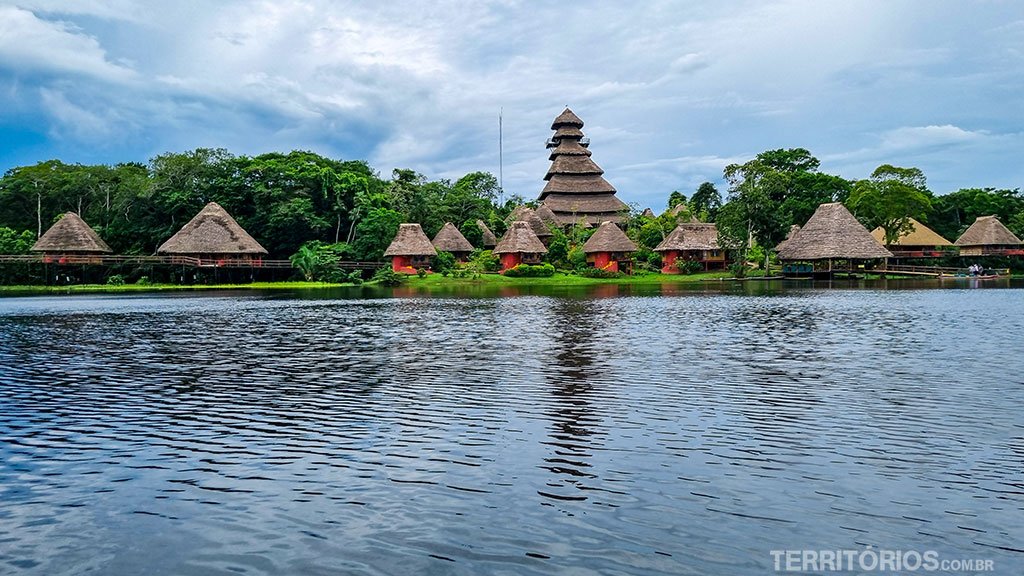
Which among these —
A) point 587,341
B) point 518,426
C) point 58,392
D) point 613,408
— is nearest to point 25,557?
point 518,426

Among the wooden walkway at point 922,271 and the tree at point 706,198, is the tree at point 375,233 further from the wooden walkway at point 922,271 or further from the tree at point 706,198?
the wooden walkway at point 922,271

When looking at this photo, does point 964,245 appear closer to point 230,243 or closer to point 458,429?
point 230,243

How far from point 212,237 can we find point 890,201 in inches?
2311

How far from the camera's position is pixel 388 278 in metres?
63.9

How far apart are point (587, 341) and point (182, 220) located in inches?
2308

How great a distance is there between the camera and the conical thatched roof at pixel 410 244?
64625 mm

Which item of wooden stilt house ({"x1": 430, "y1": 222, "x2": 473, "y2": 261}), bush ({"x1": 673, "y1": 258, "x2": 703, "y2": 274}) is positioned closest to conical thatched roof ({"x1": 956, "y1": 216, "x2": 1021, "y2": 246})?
bush ({"x1": 673, "y1": 258, "x2": 703, "y2": 274})

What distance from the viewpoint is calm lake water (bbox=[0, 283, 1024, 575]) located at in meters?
6.44

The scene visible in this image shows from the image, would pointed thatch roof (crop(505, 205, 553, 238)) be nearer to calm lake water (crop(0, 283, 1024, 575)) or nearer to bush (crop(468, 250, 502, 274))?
bush (crop(468, 250, 502, 274))

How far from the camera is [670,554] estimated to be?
619 centimetres

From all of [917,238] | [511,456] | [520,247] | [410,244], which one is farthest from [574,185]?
[511,456]

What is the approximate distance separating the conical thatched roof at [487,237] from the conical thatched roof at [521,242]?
28.4 feet

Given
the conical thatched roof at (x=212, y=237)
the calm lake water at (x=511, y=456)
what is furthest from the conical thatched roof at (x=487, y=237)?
the calm lake water at (x=511, y=456)

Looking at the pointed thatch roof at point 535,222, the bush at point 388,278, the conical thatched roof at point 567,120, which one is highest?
the conical thatched roof at point 567,120
